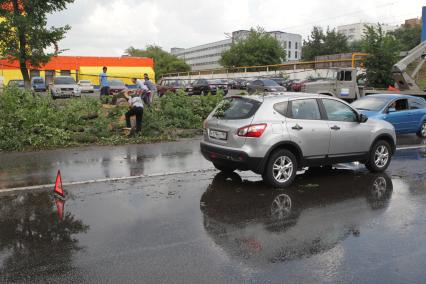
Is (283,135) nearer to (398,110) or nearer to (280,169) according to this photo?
(280,169)

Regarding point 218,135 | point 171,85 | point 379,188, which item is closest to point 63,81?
point 171,85

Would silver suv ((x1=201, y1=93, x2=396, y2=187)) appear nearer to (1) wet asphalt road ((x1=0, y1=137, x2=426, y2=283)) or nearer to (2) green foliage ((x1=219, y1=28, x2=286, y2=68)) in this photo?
(1) wet asphalt road ((x1=0, y1=137, x2=426, y2=283))

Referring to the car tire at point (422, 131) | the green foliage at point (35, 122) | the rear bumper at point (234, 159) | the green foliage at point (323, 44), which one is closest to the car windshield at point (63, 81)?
the green foliage at point (35, 122)

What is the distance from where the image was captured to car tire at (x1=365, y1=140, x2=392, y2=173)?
28.9 ft

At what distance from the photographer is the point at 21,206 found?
6.43m

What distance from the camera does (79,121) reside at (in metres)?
13.3

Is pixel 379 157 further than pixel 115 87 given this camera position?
No

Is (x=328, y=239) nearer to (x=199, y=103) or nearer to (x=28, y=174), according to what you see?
(x=28, y=174)

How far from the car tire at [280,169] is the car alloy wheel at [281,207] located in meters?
0.43

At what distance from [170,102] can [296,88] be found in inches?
855

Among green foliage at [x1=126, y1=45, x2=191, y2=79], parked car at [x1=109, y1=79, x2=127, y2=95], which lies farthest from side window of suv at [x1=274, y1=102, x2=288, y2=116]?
green foliage at [x1=126, y1=45, x2=191, y2=79]

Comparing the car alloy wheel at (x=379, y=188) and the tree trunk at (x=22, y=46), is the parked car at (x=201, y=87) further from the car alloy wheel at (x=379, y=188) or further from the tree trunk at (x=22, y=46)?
the car alloy wheel at (x=379, y=188)

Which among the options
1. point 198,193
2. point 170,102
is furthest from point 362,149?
point 170,102

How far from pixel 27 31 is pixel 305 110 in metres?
13.5
